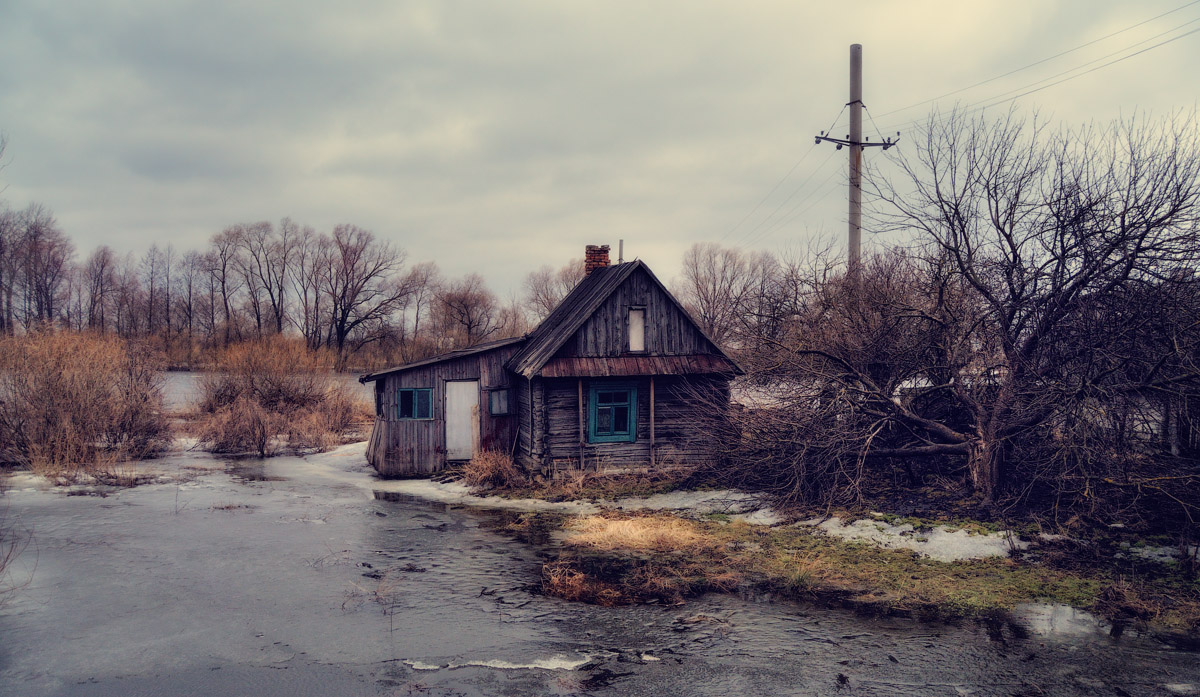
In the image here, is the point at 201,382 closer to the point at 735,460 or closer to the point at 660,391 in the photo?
the point at 660,391

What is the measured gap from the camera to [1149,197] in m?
10.8

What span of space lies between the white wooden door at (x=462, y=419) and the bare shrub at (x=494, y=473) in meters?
1.38

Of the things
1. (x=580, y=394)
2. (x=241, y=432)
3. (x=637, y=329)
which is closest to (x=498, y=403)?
(x=580, y=394)

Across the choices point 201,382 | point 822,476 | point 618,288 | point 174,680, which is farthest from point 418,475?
point 201,382

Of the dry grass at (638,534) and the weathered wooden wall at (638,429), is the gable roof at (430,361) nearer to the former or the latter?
the weathered wooden wall at (638,429)

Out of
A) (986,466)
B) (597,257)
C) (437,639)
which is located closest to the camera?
(437,639)

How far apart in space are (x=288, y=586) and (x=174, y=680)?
3104 millimetres

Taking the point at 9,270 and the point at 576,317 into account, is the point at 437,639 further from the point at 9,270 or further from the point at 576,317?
the point at 9,270

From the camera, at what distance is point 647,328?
59.1ft

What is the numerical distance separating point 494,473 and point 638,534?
5926 millimetres

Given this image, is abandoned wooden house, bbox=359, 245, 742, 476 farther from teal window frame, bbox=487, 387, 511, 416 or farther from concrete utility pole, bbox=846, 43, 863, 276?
concrete utility pole, bbox=846, 43, 863, 276

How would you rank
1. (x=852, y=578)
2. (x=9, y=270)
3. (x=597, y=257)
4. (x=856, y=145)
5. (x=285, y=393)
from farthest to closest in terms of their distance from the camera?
(x=9, y=270) < (x=285, y=393) < (x=597, y=257) < (x=856, y=145) < (x=852, y=578)

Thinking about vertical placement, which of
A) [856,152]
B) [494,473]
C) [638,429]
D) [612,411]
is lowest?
[494,473]

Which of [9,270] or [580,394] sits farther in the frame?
Answer: [9,270]
